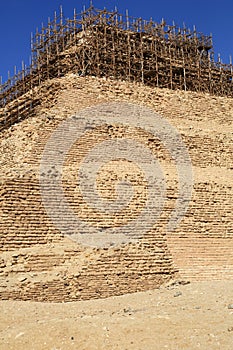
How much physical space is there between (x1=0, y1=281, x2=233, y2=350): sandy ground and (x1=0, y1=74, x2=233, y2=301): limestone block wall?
108 centimetres

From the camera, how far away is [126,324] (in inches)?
308

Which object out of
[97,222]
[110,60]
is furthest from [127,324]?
[110,60]

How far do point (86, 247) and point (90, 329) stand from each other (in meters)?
5.00

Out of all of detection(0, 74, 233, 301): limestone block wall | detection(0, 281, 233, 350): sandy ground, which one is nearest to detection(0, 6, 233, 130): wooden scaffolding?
detection(0, 74, 233, 301): limestone block wall

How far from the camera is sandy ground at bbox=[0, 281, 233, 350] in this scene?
22.8 feet

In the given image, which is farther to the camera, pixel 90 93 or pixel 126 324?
pixel 90 93

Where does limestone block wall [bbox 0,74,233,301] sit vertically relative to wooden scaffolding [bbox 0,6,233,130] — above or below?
below

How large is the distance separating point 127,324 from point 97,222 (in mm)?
5836

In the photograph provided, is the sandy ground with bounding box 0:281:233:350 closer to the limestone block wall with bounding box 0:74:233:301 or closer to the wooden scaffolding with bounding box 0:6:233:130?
the limestone block wall with bounding box 0:74:233:301

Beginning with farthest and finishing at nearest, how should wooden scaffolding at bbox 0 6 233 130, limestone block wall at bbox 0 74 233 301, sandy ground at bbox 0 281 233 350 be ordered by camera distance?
wooden scaffolding at bbox 0 6 233 130, limestone block wall at bbox 0 74 233 301, sandy ground at bbox 0 281 233 350

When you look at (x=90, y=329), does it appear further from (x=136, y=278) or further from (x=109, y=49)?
(x=109, y=49)

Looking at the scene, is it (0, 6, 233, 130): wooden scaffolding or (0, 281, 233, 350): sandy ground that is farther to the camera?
(0, 6, 233, 130): wooden scaffolding

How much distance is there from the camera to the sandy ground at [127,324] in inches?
273

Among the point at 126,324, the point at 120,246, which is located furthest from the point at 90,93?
the point at 126,324
